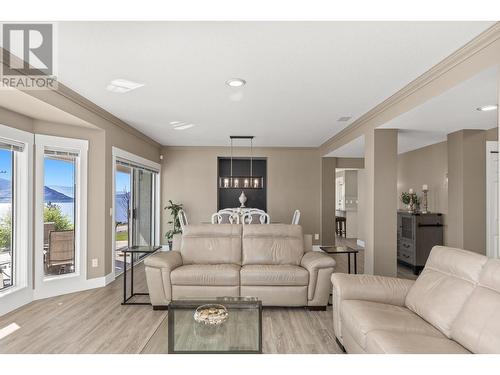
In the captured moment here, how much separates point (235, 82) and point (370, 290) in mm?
2311

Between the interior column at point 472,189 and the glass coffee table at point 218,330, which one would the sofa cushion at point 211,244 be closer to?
the glass coffee table at point 218,330

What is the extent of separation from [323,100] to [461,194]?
2.64 meters

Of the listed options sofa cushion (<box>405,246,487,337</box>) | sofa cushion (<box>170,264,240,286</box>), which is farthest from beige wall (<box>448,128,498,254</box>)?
sofa cushion (<box>170,264,240,286</box>)

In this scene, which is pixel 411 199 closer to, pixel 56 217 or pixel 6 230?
pixel 56 217

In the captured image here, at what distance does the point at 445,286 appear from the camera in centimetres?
206

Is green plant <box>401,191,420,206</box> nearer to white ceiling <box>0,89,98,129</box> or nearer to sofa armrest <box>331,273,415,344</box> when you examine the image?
sofa armrest <box>331,273,415,344</box>

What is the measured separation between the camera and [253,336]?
215cm

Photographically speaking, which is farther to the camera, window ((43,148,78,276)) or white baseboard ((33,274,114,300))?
window ((43,148,78,276))

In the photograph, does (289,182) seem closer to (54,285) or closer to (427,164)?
(427,164)

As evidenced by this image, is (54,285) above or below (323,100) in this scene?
below

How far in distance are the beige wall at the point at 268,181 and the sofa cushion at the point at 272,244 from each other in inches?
135

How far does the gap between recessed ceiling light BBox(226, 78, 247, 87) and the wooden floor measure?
2.29 m

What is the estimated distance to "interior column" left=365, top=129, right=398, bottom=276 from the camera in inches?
159
